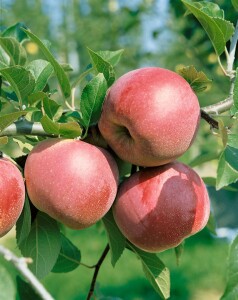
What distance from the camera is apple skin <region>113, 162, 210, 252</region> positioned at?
3.07 feet

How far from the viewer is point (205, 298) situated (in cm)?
379

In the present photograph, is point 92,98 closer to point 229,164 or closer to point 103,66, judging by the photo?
point 103,66

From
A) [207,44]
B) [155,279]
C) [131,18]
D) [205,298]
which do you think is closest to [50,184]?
[155,279]

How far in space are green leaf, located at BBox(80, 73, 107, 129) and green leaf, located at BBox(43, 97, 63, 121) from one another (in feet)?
0.18

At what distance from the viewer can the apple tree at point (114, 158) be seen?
874mm

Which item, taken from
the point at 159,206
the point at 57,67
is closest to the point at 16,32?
the point at 57,67

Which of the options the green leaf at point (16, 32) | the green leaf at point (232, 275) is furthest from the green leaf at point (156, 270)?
the green leaf at point (16, 32)

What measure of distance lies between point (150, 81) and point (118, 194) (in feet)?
0.67

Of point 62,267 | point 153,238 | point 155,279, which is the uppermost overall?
point 153,238

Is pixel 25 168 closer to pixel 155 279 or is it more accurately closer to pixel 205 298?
pixel 155 279

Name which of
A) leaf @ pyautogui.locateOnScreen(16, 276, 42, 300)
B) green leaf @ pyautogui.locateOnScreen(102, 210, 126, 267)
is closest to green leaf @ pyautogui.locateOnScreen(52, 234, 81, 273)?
leaf @ pyautogui.locateOnScreen(16, 276, 42, 300)

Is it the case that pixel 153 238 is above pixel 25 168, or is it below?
below

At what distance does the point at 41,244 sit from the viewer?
0.96m

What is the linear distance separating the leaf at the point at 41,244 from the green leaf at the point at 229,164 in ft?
0.97
